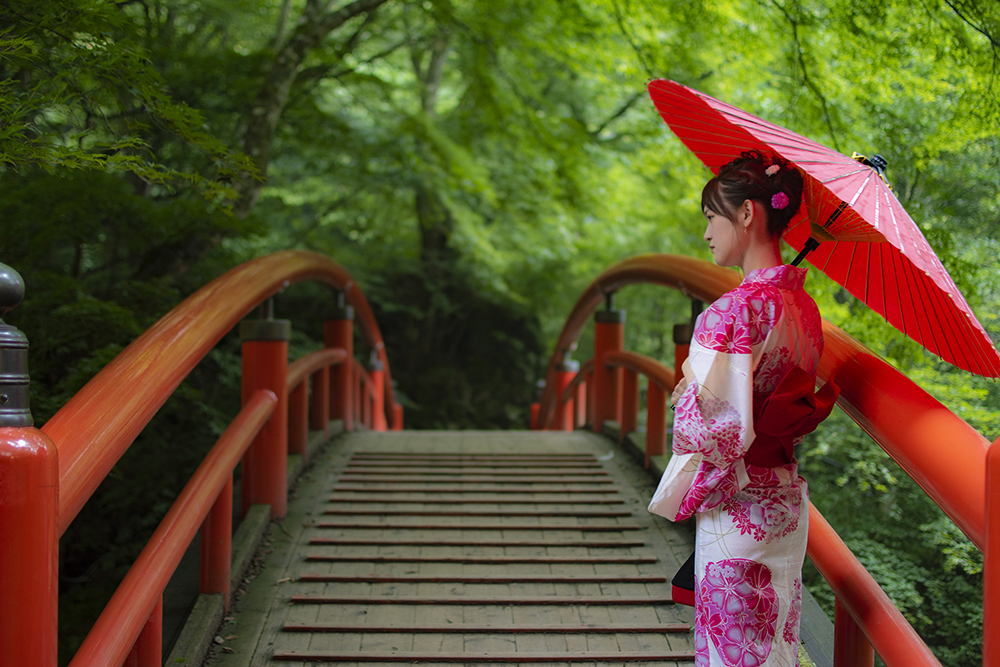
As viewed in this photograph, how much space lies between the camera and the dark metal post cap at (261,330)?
257 centimetres

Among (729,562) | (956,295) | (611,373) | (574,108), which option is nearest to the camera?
(956,295)

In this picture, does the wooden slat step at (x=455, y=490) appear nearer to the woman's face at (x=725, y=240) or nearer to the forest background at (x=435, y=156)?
the forest background at (x=435, y=156)

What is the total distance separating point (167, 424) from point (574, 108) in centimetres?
691

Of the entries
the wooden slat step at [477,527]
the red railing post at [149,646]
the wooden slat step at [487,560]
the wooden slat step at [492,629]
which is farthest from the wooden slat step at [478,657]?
the wooden slat step at [477,527]

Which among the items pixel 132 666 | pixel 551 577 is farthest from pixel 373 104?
pixel 132 666

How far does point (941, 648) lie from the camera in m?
2.48

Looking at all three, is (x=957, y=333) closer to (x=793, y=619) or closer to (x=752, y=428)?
(x=752, y=428)

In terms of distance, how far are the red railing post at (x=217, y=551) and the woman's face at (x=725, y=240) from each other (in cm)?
146

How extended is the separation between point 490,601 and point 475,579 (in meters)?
0.14

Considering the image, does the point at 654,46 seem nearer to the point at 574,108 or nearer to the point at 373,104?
the point at 373,104

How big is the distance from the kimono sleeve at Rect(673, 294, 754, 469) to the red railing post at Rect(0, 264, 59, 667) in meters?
1.08

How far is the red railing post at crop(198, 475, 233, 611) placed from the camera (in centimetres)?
204

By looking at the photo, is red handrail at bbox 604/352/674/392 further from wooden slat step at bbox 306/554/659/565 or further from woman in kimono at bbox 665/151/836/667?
woman in kimono at bbox 665/151/836/667

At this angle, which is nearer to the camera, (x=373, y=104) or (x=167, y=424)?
(x=167, y=424)
